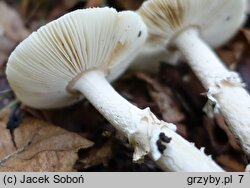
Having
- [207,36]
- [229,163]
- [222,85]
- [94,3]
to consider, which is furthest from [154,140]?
[94,3]

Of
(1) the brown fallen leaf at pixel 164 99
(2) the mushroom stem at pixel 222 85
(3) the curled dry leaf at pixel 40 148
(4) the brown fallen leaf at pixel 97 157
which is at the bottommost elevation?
(4) the brown fallen leaf at pixel 97 157

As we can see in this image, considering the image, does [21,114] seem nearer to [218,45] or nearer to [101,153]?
[101,153]

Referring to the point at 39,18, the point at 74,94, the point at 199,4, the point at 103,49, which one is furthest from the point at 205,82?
the point at 39,18

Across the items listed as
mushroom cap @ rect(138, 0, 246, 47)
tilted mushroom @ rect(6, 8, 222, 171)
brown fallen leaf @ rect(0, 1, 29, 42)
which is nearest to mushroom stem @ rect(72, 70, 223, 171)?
tilted mushroom @ rect(6, 8, 222, 171)

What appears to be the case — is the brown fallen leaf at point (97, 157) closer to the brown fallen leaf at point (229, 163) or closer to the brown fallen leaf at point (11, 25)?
the brown fallen leaf at point (229, 163)

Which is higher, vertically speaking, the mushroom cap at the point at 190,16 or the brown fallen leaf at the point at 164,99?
the mushroom cap at the point at 190,16

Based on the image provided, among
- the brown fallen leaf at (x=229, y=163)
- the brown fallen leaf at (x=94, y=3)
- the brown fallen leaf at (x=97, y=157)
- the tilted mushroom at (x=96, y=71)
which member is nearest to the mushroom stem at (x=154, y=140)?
the tilted mushroom at (x=96, y=71)
